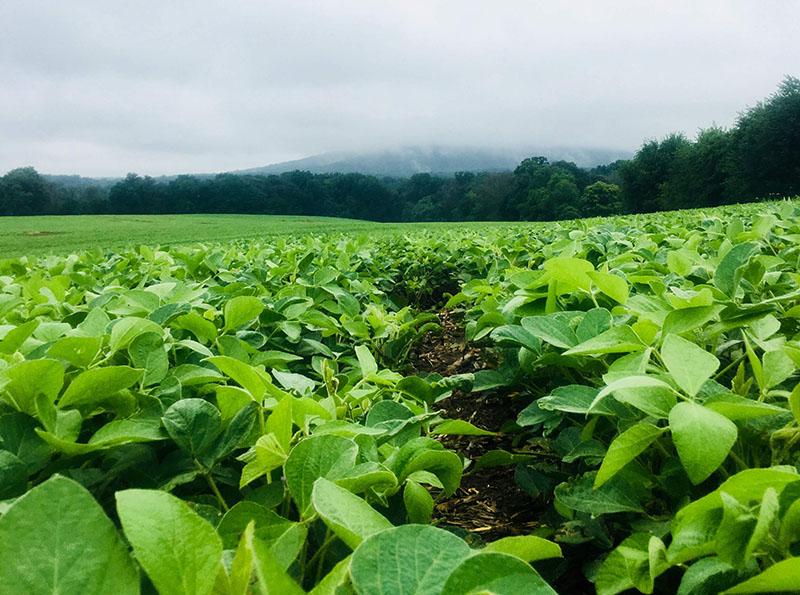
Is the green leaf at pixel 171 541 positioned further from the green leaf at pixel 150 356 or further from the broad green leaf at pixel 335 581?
the green leaf at pixel 150 356

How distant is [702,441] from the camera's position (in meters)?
0.55

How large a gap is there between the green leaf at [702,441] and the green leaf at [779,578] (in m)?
0.13

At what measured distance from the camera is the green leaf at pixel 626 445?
630 mm

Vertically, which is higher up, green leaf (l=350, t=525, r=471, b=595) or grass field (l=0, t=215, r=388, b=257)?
grass field (l=0, t=215, r=388, b=257)

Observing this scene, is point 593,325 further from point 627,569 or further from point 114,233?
point 114,233

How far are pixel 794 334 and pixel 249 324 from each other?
48.4 inches

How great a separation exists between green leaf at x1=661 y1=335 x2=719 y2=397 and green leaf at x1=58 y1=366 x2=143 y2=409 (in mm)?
648

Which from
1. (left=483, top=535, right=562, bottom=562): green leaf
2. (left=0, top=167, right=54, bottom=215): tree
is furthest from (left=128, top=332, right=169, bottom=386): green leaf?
(left=0, top=167, right=54, bottom=215): tree

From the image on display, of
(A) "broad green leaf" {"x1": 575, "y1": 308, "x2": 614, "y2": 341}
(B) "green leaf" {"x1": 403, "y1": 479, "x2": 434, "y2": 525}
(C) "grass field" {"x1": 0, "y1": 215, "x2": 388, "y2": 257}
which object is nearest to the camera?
(B) "green leaf" {"x1": 403, "y1": 479, "x2": 434, "y2": 525}

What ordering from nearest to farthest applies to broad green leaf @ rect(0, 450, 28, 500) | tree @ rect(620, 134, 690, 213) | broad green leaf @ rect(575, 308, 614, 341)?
broad green leaf @ rect(0, 450, 28, 500), broad green leaf @ rect(575, 308, 614, 341), tree @ rect(620, 134, 690, 213)

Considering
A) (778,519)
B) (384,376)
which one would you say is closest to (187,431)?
(384,376)

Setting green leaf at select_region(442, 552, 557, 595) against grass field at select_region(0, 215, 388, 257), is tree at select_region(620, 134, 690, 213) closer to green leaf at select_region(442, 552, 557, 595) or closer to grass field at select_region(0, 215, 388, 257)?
grass field at select_region(0, 215, 388, 257)

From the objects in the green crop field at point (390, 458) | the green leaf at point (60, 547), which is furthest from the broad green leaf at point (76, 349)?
the green leaf at point (60, 547)

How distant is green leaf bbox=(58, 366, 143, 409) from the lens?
2.16ft
